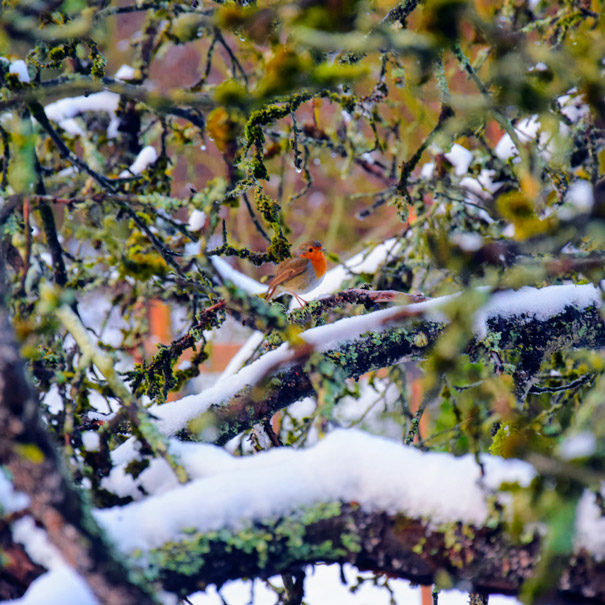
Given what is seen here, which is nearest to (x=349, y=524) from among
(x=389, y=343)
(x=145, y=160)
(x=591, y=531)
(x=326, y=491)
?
(x=326, y=491)

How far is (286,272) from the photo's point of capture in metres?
2.65

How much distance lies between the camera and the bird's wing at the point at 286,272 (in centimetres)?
264

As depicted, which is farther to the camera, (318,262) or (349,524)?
(318,262)

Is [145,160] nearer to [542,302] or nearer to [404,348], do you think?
[404,348]

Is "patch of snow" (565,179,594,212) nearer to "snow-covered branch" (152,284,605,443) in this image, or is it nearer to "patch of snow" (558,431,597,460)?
"snow-covered branch" (152,284,605,443)

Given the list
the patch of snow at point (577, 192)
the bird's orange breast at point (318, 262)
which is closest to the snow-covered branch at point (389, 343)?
the patch of snow at point (577, 192)

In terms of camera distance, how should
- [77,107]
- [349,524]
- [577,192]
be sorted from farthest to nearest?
Result: [77,107] < [577,192] < [349,524]

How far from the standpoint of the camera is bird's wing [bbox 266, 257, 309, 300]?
2643 millimetres

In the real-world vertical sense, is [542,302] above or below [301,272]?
below

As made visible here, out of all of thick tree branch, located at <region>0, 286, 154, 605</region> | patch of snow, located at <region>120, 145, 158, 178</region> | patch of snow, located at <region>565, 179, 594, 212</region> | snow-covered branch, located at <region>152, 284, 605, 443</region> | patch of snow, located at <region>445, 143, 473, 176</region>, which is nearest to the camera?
thick tree branch, located at <region>0, 286, 154, 605</region>

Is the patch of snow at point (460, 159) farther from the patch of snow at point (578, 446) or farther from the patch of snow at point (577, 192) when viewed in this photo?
the patch of snow at point (578, 446)

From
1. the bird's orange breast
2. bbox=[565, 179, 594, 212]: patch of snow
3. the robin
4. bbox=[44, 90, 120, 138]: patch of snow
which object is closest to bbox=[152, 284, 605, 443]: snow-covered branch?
bbox=[565, 179, 594, 212]: patch of snow

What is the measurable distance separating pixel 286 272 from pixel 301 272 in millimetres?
151


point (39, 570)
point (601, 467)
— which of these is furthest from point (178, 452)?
point (601, 467)
